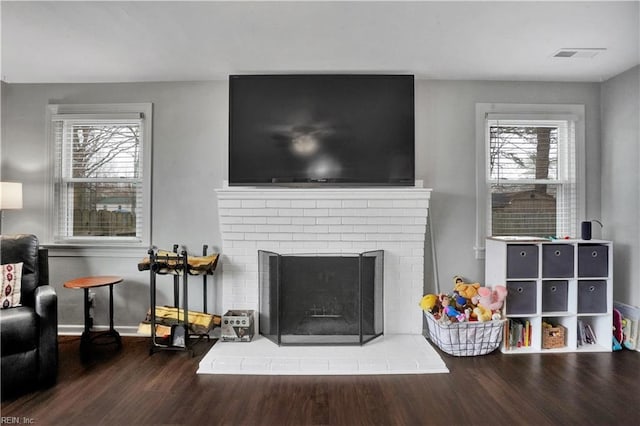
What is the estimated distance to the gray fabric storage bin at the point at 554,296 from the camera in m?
2.73

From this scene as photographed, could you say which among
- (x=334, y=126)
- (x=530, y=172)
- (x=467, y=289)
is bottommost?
(x=467, y=289)

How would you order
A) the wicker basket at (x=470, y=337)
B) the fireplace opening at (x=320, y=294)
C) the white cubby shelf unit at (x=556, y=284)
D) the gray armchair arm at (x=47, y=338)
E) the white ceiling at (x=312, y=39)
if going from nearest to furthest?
the white ceiling at (x=312, y=39) < the gray armchair arm at (x=47, y=338) < the wicker basket at (x=470, y=337) < the white cubby shelf unit at (x=556, y=284) < the fireplace opening at (x=320, y=294)

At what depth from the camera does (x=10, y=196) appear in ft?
8.82

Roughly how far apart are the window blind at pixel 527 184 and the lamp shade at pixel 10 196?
4013mm

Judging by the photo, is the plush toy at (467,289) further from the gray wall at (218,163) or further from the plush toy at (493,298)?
the gray wall at (218,163)

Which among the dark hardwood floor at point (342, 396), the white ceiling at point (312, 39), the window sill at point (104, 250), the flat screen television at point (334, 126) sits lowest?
the dark hardwood floor at point (342, 396)

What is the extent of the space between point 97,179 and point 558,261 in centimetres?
Result: 403

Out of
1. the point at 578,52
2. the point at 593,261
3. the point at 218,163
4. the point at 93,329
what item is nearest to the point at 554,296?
the point at 593,261

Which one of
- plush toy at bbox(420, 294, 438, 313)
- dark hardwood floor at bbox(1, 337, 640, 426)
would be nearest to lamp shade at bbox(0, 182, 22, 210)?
dark hardwood floor at bbox(1, 337, 640, 426)

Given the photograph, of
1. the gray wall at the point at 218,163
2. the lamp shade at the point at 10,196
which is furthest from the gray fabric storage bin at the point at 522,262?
the lamp shade at the point at 10,196

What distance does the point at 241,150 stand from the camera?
284 cm

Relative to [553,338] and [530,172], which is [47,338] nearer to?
[553,338]

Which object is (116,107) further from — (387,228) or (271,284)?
(387,228)

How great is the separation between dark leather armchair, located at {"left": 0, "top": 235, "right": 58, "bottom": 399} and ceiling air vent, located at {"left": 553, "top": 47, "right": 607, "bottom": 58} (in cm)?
398
